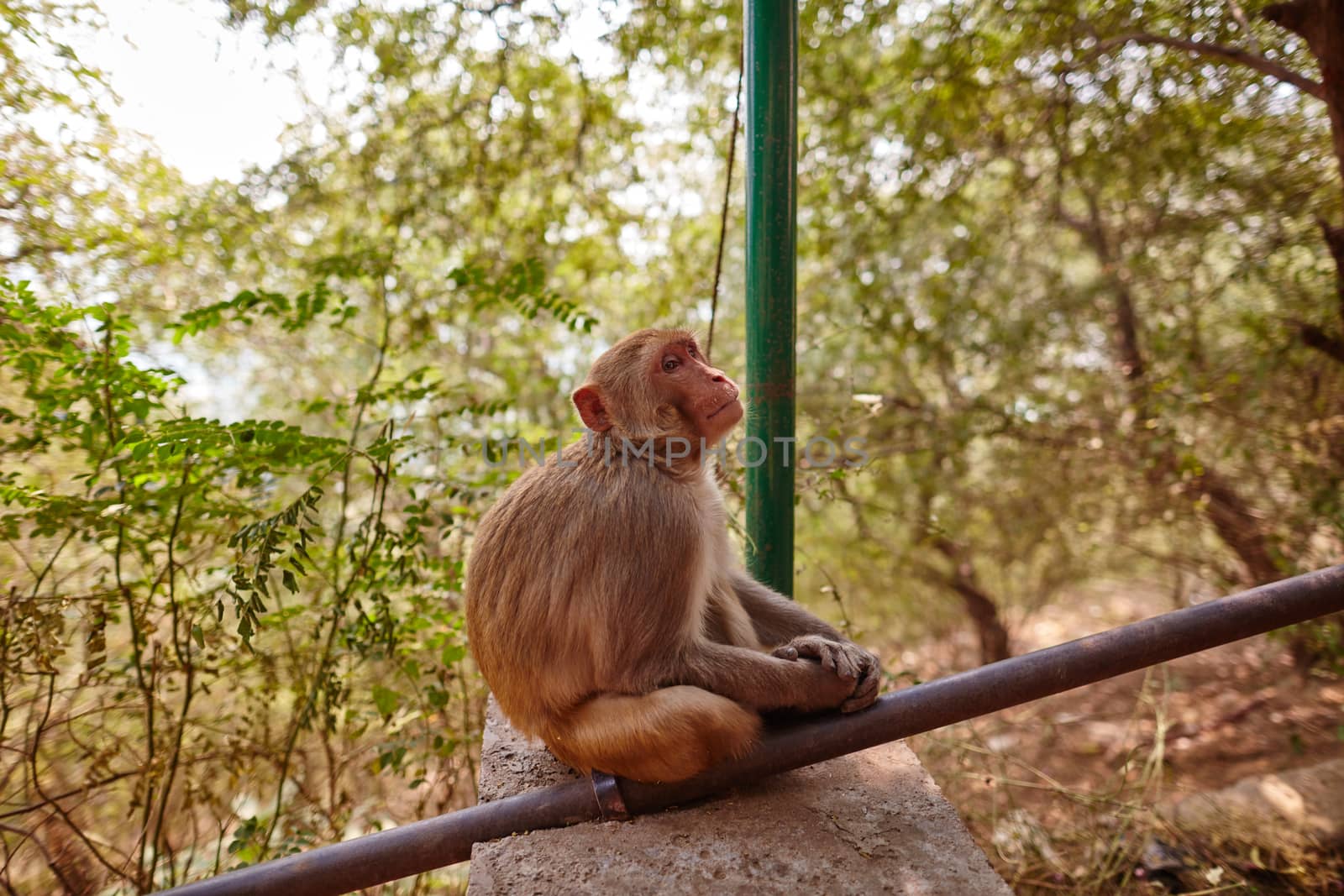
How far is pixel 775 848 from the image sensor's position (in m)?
2.11

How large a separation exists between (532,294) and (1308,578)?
10.6 feet

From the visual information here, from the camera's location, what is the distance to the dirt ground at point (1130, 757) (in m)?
3.84

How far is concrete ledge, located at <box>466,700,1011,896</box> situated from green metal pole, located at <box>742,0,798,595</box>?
111cm

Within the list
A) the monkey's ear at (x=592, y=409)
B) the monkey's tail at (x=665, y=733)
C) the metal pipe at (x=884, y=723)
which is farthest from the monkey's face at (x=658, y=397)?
the metal pipe at (x=884, y=723)

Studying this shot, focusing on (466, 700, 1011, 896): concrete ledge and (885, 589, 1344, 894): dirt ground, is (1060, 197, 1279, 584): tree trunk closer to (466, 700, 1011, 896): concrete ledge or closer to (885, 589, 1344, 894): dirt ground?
(885, 589, 1344, 894): dirt ground

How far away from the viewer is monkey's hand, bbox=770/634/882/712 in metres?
2.25

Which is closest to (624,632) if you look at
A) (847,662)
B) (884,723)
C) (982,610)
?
(847,662)

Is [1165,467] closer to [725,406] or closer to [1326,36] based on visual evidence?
[1326,36]

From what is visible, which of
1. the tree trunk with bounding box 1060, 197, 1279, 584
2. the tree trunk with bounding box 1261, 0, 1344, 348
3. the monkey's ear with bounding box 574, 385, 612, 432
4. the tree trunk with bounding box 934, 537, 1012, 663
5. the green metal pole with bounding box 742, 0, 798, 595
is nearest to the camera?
the monkey's ear with bounding box 574, 385, 612, 432

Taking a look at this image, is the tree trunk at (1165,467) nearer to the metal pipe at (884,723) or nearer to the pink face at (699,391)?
the metal pipe at (884,723)

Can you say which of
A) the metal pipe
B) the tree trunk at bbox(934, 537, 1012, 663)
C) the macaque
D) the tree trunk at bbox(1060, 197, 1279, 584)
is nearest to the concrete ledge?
the metal pipe

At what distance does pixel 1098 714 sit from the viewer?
7.59m

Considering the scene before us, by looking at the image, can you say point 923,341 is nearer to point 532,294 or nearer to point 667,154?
point 667,154

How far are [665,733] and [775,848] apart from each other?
424 mm
